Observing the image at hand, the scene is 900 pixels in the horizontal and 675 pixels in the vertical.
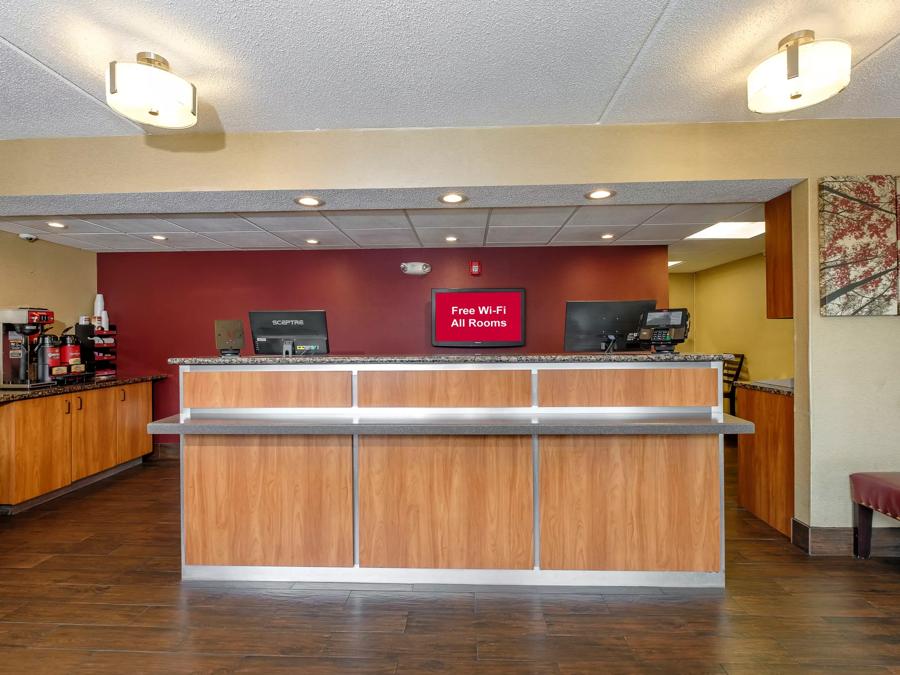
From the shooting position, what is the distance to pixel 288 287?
621cm

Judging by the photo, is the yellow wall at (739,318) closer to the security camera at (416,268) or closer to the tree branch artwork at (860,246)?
the tree branch artwork at (860,246)

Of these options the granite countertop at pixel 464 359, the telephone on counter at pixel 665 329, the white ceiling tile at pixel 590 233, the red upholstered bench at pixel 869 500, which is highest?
the white ceiling tile at pixel 590 233

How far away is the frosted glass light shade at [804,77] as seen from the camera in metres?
2.07

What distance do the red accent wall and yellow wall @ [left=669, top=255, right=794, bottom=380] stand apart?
2.46m

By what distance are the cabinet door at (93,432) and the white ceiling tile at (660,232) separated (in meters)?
5.77

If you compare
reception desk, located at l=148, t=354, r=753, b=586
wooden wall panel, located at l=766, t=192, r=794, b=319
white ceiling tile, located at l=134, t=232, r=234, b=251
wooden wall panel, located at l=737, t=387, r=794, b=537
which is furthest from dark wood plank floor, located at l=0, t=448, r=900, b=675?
white ceiling tile, located at l=134, t=232, r=234, b=251

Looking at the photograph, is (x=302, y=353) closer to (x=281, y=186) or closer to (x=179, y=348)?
(x=281, y=186)

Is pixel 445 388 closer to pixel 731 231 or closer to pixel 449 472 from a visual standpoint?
pixel 449 472

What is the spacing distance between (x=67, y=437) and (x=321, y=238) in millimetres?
3088

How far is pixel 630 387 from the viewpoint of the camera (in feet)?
9.29

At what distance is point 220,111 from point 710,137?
3.12 metres

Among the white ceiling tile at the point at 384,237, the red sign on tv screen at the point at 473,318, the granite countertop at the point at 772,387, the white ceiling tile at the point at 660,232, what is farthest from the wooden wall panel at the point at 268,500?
the white ceiling tile at the point at 660,232

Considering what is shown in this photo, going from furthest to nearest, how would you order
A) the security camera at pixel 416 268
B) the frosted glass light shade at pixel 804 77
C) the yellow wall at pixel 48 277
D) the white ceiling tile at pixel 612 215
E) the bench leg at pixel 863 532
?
the security camera at pixel 416 268
the yellow wall at pixel 48 277
the white ceiling tile at pixel 612 215
the bench leg at pixel 863 532
the frosted glass light shade at pixel 804 77

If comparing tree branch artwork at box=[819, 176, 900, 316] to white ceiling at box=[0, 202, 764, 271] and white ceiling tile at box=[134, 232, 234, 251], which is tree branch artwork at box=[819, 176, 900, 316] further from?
white ceiling tile at box=[134, 232, 234, 251]
